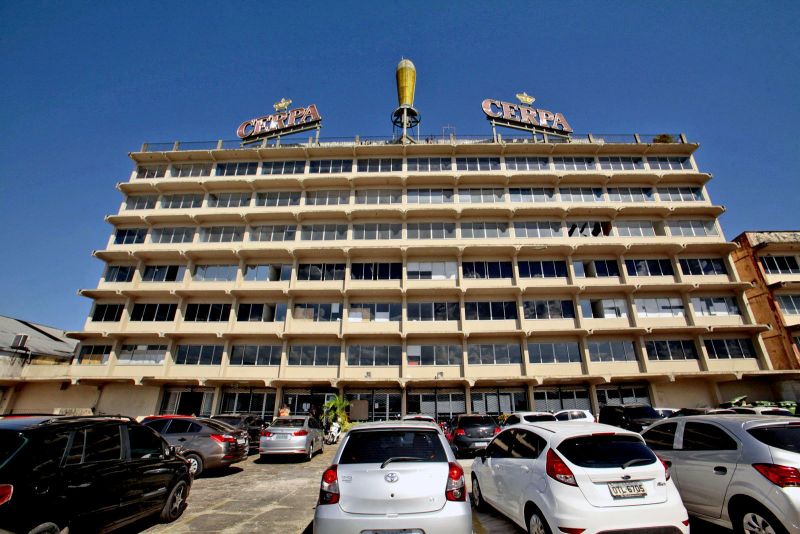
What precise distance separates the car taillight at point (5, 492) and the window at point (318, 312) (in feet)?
75.8

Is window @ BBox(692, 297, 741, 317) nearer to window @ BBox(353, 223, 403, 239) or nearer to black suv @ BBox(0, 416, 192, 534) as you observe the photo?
window @ BBox(353, 223, 403, 239)

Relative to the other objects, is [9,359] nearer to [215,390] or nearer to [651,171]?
[215,390]

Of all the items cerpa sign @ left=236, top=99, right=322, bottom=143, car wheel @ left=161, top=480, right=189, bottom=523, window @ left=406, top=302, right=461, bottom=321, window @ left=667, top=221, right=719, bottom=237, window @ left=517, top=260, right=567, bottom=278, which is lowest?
car wheel @ left=161, top=480, right=189, bottom=523

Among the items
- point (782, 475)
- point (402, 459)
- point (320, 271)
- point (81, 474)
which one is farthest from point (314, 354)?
point (782, 475)

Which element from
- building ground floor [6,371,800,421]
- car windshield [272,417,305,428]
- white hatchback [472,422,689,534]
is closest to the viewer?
white hatchback [472,422,689,534]

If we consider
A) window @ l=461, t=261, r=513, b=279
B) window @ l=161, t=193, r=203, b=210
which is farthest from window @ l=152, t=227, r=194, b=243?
window @ l=461, t=261, r=513, b=279

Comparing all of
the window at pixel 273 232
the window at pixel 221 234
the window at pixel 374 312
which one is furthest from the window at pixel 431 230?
the window at pixel 221 234

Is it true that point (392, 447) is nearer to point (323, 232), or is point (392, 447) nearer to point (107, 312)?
point (323, 232)

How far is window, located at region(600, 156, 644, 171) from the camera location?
3184 cm

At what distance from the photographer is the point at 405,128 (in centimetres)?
3616

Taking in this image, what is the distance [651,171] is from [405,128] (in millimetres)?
22372

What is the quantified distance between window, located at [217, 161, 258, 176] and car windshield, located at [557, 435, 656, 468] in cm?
3401

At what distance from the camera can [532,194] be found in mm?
30844

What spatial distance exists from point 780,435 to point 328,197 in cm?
3013
